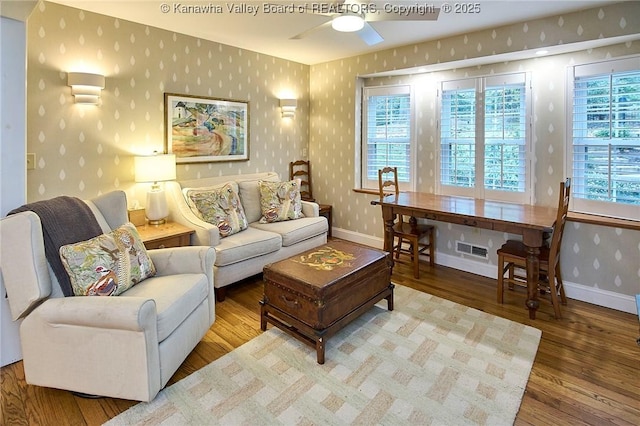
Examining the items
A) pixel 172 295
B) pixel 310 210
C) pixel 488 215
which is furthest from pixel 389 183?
pixel 172 295

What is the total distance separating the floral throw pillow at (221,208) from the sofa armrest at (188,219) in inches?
3.5

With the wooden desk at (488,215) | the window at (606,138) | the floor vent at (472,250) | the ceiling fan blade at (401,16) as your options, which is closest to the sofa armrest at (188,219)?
the wooden desk at (488,215)

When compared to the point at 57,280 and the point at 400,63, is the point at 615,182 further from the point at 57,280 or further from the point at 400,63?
the point at 57,280

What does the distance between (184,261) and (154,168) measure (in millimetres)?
1256

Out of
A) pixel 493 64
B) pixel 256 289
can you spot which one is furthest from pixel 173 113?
pixel 493 64

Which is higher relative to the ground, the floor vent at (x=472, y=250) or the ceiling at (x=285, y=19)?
the ceiling at (x=285, y=19)

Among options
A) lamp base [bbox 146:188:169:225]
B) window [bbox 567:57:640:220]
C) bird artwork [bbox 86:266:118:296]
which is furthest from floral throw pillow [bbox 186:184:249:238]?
window [bbox 567:57:640:220]

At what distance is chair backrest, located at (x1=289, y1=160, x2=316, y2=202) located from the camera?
17.1 feet

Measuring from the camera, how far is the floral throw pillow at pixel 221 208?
3514 mm

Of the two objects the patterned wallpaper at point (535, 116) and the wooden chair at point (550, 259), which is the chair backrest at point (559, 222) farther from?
the patterned wallpaper at point (535, 116)

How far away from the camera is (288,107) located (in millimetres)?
4875

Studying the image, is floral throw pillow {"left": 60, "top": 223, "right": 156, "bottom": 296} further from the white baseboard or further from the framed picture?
the white baseboard

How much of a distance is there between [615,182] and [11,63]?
14.8 ft

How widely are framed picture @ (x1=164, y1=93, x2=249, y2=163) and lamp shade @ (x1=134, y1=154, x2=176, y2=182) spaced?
0.41 m
